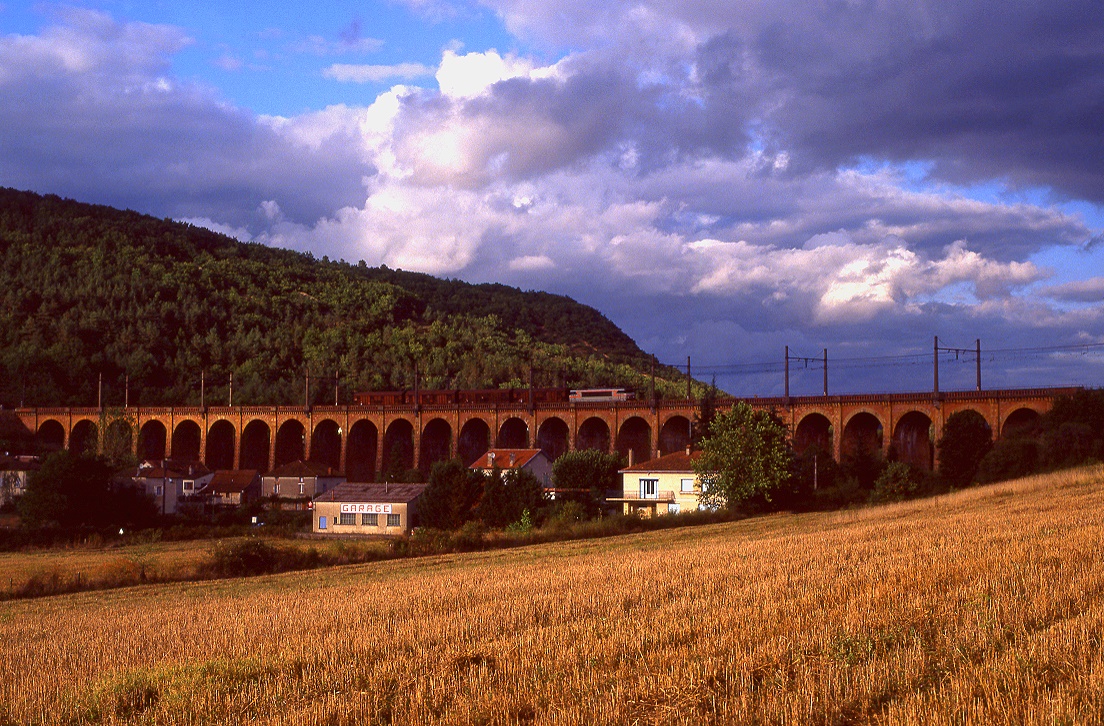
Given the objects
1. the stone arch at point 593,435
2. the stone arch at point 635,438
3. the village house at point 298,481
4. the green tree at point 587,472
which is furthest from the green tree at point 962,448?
the village house at point 298,481

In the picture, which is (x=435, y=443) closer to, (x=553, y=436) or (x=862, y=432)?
(x=553, y=436)

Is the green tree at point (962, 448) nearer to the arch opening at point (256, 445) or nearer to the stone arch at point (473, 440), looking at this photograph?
the stone arch at point (473, 440)

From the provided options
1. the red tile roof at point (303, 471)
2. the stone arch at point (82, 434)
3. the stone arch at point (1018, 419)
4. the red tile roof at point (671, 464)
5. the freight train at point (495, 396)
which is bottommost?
the red tile roof at point (303, 471)

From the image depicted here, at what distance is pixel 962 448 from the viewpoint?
60781 mm

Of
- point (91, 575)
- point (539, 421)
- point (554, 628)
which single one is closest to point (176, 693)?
point (554, 628)

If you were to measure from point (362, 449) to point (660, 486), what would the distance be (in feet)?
169

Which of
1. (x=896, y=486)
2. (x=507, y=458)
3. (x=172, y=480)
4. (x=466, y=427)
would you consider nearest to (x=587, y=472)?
(x=507, y=458)

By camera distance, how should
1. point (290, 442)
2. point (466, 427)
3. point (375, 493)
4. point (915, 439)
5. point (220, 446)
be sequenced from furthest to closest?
1. point (220, 446)
2. point (290, 442)
3. point (466, 427)
4. point (915, 439)
5. point (375, 493)

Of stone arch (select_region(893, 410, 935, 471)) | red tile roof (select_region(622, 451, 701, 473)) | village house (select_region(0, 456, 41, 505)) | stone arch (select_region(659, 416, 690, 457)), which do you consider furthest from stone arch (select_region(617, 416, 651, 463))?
village house (select_region(0, 456, 41, 505))

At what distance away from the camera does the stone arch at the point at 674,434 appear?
3410 inches

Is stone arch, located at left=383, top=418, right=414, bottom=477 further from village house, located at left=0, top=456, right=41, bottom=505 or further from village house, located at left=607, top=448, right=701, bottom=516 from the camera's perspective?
village house, located at left=607, top=448, right=701, bottom=516

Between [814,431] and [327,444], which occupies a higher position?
[814,431]

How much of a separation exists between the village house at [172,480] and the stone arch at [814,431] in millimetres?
47589

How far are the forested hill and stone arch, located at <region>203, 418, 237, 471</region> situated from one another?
6928 mm
